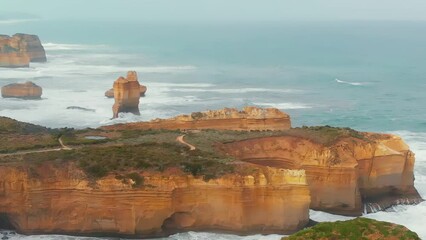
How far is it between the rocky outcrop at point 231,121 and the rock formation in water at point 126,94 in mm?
16345

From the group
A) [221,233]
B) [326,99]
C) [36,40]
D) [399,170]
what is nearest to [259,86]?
[326,99]

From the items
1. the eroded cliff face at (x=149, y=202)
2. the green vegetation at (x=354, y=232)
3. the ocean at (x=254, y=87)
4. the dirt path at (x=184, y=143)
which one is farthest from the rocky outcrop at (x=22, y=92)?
the green vegetation at (x=354, y=232)

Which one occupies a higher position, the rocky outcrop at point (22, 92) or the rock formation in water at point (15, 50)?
the rock formation in water at point (15, 50)

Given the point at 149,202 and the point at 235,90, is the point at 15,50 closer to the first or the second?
the point at 235,90

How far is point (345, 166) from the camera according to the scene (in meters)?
36.9

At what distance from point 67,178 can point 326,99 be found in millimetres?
53836

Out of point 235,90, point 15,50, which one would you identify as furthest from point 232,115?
point 15,50

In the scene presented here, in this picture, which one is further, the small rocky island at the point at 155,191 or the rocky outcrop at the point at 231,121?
the rocky outcrop at the point at 231,121

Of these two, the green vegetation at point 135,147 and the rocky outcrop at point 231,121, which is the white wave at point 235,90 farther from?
the green vegetation at point 135,147

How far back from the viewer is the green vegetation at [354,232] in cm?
2148

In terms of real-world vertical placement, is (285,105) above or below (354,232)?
below

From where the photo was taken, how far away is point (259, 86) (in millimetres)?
93875

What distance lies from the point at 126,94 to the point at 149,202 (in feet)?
108

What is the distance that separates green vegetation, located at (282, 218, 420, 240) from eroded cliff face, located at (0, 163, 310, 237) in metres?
11.1
